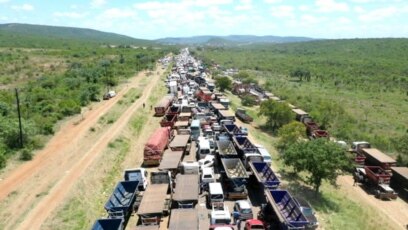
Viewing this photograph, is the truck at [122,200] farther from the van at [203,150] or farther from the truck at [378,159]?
the truck at [378,159]

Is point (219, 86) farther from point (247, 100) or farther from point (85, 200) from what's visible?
point (85, 200)

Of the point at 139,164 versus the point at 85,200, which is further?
the point at 139,164

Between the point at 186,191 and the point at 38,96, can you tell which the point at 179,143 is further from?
the point at 38,96

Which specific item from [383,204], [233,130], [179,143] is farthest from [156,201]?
[233,130]

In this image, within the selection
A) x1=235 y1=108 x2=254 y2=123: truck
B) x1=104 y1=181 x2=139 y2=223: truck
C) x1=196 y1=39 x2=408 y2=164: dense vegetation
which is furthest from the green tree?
x1=104 y1=181 x2=139 y2=223: truck

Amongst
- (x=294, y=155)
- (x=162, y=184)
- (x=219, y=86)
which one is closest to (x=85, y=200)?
(x=162, y=184)

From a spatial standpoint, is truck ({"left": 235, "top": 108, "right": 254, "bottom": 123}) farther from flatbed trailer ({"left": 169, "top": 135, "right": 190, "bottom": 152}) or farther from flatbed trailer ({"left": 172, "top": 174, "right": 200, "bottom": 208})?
flatbed trailer ({"left": 172, "top": 174, "right": 200, "bottom": 208})

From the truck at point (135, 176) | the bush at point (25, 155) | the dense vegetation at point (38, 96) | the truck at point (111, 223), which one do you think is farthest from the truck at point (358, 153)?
the dense vegetation at point (38, 96)
